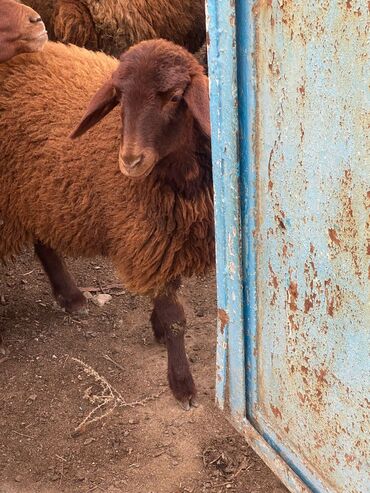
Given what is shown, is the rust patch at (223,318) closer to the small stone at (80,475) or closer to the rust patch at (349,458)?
the rust patch at (349,458)

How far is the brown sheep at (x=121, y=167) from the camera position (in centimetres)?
287

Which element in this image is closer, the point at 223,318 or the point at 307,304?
the point at 307,304

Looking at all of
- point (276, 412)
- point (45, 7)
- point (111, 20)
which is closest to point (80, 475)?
point (276, 412)

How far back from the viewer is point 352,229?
1.79 m

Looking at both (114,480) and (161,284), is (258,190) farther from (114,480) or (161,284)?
(114,480)

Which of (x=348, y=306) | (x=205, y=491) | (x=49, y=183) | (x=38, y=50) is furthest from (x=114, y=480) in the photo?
(x=38, y=50)

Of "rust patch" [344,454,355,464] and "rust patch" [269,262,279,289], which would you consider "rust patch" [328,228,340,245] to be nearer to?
"rust patch" [269,262,279,289]

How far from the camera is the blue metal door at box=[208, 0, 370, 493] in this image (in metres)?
1.74

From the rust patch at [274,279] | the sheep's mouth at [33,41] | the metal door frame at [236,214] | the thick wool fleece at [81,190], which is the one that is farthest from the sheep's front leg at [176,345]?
the sheep's mouth at [33,41]

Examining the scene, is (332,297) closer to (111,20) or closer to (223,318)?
(223,318)

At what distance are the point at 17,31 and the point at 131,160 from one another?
119 cm

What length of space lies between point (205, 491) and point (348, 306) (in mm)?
1531

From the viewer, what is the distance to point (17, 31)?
11.7ft

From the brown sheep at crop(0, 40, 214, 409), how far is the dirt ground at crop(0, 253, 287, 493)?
0.60 feet
